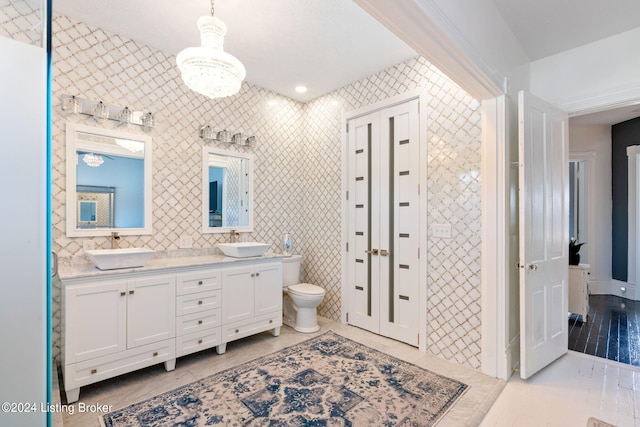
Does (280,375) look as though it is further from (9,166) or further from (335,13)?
(335,13)

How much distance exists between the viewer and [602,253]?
5039mm

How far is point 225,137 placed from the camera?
11.1 feet

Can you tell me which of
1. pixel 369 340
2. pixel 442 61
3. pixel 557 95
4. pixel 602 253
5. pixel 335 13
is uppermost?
pixel 335 13

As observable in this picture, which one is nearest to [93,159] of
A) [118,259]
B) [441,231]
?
[118,259]

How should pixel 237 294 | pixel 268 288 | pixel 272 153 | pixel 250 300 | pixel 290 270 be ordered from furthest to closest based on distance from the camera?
1. pixel 272 153
2. pixel 290 270
3. pixel 268 288
4. pixel 250 300
5. pixel 237 294

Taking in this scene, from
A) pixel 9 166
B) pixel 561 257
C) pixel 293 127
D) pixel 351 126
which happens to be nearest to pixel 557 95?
pixel 561 257

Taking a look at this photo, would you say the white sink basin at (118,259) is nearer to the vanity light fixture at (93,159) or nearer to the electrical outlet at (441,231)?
the vanity light fixture at (93,159)

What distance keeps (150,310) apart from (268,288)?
3.72ft

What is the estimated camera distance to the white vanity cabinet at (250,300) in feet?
9.48

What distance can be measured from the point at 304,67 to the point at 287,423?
10.4ft

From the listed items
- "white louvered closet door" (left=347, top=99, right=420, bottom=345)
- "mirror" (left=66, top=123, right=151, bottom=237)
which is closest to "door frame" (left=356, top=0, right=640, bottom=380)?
"white louvered closet door" (left=347, top=99, right=420, bottom=345)

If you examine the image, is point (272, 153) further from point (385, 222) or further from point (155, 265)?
point (155, 265)

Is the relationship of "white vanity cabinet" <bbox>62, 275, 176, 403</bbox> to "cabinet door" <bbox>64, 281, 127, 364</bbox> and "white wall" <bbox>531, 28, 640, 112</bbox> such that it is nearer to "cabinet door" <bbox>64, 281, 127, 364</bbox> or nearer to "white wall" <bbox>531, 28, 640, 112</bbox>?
"cabinet door" <bbox>64, 281, 127, 364</bbox>

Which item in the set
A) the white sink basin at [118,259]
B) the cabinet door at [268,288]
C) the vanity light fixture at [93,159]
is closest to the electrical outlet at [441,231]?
the cabinet door at [268,288]
